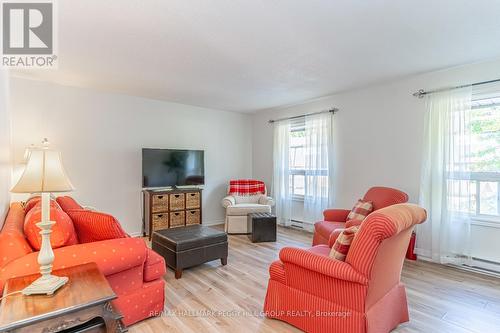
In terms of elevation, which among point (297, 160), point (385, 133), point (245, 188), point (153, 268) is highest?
point (385, 133)

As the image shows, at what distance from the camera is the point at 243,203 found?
522cm

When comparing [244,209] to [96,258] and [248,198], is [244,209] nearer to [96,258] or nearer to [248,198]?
[248,198]

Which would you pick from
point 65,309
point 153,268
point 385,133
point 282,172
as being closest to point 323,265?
point 153,268

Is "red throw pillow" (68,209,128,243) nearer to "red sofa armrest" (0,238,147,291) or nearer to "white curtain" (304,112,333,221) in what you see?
"red sofa armrest" (0,238,147,291)

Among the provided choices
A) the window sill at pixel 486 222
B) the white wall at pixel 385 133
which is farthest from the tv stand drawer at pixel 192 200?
the window sill at pixel 486 222

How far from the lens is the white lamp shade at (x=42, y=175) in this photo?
4.56 ft

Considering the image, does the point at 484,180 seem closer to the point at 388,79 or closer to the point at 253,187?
the point at 388,79

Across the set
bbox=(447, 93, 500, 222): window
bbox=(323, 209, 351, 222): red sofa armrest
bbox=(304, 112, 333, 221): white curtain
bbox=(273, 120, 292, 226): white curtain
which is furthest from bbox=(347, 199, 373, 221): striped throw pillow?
bbox=(273, 120, 292, 226): white curtain

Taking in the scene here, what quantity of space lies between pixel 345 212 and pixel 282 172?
192 centimetres

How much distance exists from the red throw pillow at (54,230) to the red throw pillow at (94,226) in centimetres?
15

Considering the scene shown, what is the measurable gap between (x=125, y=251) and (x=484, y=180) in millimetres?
3831

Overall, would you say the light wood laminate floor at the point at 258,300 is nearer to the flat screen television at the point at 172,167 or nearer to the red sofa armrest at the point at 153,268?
the red sofa armrest at the point at 153,268

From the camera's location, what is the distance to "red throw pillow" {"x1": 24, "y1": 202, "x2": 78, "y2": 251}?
1.69 m

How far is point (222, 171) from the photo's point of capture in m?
5.80
